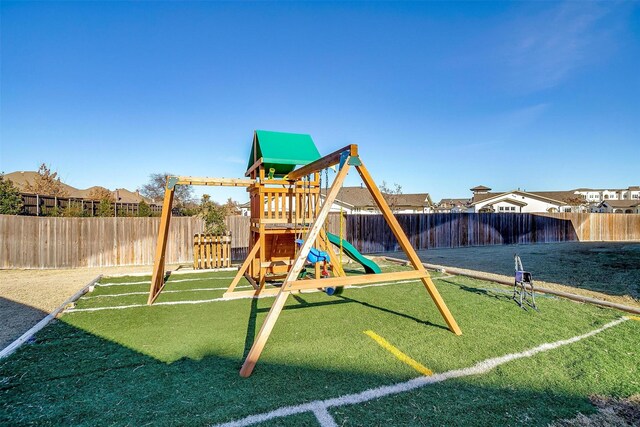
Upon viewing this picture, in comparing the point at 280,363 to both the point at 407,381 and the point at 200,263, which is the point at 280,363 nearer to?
the point at 407,381

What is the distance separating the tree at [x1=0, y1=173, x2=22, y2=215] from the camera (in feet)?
42.6

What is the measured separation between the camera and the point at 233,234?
52.2ft

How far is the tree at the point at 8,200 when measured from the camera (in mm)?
12977

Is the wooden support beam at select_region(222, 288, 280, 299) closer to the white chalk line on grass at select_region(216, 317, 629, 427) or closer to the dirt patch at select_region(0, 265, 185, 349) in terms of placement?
the dirt patch at select_region(0, 265, 185, 349)

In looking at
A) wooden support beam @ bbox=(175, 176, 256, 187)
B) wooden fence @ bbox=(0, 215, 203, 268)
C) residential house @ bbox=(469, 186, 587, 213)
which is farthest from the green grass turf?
residential house @ bbox=(469, 186, 587, 213)

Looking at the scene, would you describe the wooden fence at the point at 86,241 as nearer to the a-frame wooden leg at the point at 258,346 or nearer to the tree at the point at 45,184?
the a-frame wooden leg at the point at 258,346

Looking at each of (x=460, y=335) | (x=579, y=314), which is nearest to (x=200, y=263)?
(x=460, y=335)

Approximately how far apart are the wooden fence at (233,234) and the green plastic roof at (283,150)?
353cm

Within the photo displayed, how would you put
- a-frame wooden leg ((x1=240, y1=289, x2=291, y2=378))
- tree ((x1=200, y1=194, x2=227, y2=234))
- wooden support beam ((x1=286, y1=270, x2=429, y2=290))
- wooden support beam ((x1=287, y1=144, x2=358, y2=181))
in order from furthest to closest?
tree ((x1=200, y1=194, x2=227, y2=234))
wooden support beam ((x1=287, y1=144, x2=358, y2=181))
wooden support beam ((x1=286, y1=270, x2=429, y2=290))
a-frame wooden leg ((x1=240, y1=289, x2=291, y2=378))

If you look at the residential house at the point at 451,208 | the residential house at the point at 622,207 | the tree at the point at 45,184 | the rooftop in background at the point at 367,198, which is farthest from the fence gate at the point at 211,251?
the residential house at the point at 622,207

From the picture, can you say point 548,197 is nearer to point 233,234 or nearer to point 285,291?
point 233,234

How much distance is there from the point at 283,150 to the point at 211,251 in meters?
5.03

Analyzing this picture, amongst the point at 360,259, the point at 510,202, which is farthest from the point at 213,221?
the point at 510,202

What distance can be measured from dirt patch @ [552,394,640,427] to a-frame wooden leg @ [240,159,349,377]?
2.79m
